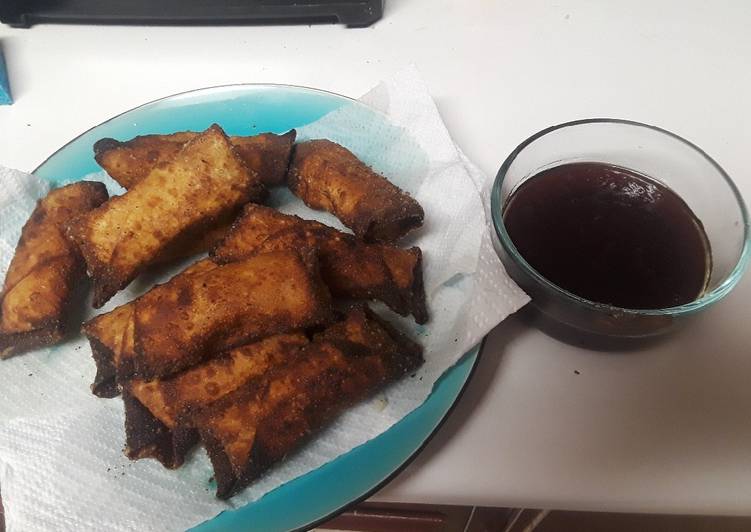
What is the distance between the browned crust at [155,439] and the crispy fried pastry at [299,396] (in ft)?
0.11

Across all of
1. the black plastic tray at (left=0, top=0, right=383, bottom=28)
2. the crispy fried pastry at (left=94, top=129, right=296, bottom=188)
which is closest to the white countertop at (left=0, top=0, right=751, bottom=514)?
the black plastic tray at (left=0, top=0, right=383, bottom=28)

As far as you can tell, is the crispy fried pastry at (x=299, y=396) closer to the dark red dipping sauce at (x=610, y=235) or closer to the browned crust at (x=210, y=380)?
the browned crust at (x=210, y=380)

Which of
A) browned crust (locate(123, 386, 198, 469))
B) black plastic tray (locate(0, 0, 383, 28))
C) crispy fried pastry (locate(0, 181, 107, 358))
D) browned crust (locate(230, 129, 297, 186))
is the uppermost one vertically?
black plastic tray (locate(0, 0, 383, 28))

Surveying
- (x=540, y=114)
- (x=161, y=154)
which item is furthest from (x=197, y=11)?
(x=540, y=114)

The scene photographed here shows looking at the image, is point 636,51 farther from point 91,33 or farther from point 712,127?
point 91,33

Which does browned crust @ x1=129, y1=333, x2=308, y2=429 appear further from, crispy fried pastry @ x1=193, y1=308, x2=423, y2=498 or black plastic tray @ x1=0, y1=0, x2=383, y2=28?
black plastic tray @ x1=0, y1=0, x2=383, y2=28

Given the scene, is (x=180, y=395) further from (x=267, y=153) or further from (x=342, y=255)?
(x=267, y=153)

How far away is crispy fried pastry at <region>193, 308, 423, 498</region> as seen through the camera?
0.71m

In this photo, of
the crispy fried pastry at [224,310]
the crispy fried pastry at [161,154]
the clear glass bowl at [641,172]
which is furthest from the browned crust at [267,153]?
the clear glass bowl at [641,172]

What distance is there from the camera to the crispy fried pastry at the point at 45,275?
833mm

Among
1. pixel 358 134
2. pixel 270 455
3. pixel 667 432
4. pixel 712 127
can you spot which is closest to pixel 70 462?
pixel 270 455

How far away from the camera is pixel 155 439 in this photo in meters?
0.74

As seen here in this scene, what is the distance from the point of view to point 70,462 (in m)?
0.75

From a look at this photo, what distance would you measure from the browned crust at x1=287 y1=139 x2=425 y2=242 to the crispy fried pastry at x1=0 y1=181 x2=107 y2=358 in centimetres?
33
